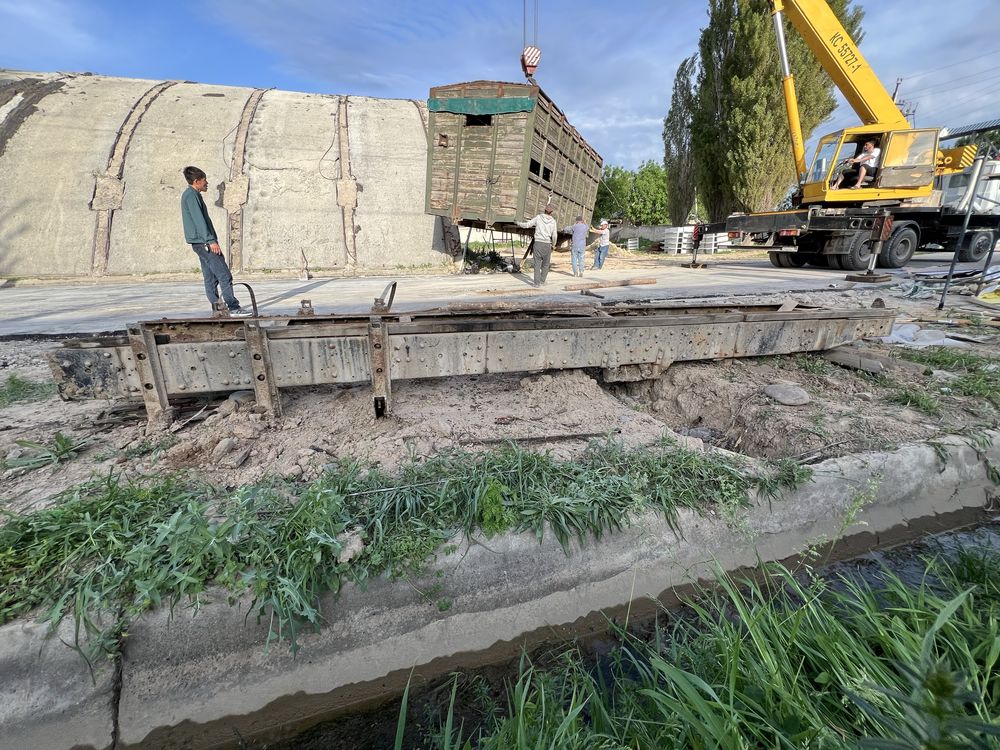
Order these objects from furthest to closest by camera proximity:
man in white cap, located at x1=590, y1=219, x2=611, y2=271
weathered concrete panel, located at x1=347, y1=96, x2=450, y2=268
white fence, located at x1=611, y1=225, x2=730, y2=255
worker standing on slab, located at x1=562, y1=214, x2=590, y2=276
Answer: white fence, located at x1=611, y1=225, x2=730, y2=255, man in white cap, located at x1=590, y1=219, x2=611, y2=271, weathered concrete panel, located at x1=347, y1=96, x2=450, y2=268, worker standing on slab, located at x1=562, y1=214, x2=590, y2=276

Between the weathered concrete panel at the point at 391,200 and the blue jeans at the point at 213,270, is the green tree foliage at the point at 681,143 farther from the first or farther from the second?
the blue jeans at the point at 213,270

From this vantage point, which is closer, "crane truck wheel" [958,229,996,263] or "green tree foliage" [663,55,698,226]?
"crane truck wheel" [958,229,996,263]

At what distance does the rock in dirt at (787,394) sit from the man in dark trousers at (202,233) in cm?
598

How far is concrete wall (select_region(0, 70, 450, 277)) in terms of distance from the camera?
37.9 ft

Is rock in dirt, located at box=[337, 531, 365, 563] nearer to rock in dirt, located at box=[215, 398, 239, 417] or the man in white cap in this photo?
rock in dirt, located at box=[215, 398, 239, 417]

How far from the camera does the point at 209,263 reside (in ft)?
19.9

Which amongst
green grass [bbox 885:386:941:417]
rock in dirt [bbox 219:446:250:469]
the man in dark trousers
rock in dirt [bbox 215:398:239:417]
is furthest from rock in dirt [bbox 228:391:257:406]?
green grass [bbox 885:386:941:417]

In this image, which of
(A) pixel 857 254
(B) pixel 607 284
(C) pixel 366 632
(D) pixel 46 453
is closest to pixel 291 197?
(B) pixel 607 284

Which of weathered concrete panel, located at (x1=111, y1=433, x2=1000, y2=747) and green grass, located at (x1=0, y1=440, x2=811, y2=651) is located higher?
green grass, located at (x1=0, y1=440, x2=811, y2=651)

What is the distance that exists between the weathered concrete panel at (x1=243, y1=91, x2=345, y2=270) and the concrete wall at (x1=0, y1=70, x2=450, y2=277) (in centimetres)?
3

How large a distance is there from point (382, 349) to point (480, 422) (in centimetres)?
83

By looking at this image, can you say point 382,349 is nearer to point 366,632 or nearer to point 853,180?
point 366,632

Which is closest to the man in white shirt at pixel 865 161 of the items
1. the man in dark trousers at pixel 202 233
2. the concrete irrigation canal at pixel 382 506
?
the concrete irrigation canal at pixel 382 506

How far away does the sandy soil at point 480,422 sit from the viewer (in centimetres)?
250
